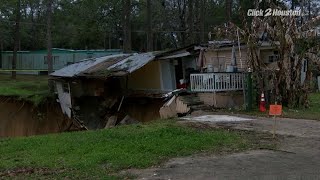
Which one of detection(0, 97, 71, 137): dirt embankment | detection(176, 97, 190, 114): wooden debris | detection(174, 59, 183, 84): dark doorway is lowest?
detection(0, 97, 71, 137): dirt embankment

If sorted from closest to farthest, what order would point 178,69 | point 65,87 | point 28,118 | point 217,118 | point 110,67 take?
point 217,118, point 110,67, point 178,69, point 65,87, point 28,118

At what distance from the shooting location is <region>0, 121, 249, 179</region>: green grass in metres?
8.87

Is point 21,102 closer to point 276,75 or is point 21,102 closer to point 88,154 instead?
point 276,75

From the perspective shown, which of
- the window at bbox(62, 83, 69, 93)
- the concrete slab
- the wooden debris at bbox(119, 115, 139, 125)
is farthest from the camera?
the window at bbox(62, 83, 69, 93)

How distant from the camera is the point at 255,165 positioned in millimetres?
8898

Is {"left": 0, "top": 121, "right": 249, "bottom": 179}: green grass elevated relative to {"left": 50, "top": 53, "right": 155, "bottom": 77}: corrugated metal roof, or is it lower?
lower

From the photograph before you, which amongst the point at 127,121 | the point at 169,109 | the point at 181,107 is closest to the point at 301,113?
the point at 181,107

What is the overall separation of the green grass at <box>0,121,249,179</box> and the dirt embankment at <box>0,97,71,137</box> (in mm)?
14667

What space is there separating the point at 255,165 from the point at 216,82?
11162 mm

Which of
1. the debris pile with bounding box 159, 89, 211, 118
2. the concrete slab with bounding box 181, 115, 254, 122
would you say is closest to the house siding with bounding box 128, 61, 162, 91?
the debris pile with bounding box 159, 89, 211, 118

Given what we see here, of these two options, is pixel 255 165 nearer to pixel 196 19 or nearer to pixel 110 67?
pixel 110 67

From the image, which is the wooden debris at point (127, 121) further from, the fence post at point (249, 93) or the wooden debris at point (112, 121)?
the fence post at point (249, 93)

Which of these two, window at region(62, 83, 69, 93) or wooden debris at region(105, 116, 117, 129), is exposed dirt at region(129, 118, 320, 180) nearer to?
wooden debris at region(105, 116, 117, 129)

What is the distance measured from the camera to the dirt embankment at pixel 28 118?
2739 centimetres
